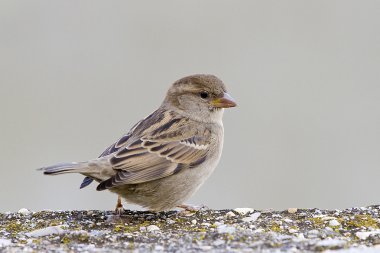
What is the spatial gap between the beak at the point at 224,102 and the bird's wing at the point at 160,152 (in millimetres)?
342

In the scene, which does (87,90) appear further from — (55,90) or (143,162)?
(143,162)

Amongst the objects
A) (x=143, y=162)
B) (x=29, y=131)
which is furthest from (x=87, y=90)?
(x=143, y=162)

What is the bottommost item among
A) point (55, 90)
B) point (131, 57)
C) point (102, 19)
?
point (55, 90)

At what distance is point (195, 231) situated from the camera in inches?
285

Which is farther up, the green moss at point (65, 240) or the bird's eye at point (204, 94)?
the bird's eye at point (204, 94)

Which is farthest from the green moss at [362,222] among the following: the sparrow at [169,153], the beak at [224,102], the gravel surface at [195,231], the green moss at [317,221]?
the beak at [224,102]

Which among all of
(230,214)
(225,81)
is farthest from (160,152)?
(225,81)

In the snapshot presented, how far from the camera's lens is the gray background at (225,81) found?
43.1ft

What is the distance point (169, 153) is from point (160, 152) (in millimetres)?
90

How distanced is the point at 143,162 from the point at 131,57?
28.7ft

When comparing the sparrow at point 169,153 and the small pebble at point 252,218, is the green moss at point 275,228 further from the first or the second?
the sparrow at point 169,153

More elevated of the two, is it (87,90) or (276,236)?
(87,90)

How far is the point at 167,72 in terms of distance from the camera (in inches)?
622

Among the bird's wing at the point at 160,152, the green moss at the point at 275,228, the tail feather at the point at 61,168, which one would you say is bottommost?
the green moss at the point at 275,228
